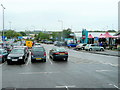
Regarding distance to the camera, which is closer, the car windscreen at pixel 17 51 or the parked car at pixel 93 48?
the car windscreen at pixel 17 51

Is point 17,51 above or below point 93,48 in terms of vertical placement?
above

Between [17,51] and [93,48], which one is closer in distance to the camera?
[17,51]

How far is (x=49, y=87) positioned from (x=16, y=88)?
1.48 m

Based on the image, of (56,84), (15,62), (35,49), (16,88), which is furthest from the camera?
(35,49)

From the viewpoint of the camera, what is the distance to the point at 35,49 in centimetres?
1995

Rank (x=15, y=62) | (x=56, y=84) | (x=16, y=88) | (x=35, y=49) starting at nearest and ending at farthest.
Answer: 1. (x=16, y=88)
2. (x=56, y=84)
3. (x=15, y=62)
4. (x=35, y=49)

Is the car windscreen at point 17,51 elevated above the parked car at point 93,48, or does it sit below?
above

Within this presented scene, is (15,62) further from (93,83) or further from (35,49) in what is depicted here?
(93,83)

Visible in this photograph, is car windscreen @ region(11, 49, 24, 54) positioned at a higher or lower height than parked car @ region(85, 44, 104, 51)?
higher

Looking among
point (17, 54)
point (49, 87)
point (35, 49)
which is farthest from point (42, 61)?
point (49, 87)

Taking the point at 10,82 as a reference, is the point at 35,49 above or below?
above

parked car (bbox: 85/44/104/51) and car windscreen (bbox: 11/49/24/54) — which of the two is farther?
parked car (bbox: 85/44/104/51)

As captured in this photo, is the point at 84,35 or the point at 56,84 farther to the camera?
the point at 84,35

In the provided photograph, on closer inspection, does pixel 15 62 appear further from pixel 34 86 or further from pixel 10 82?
pixel 34 86
